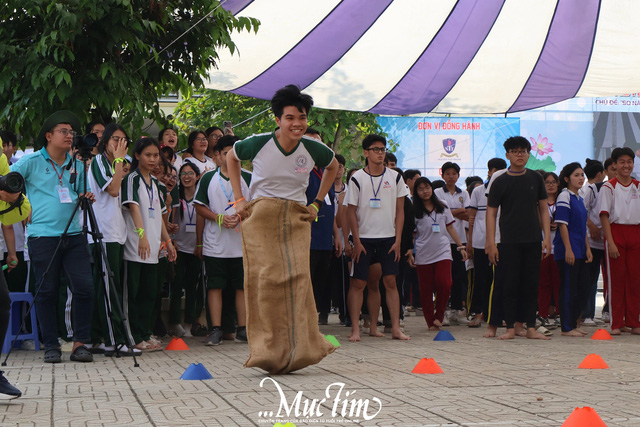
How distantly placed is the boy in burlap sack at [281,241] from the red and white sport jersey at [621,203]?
4.36m

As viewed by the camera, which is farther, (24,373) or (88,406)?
(24,373)

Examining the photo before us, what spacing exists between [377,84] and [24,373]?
6.93m

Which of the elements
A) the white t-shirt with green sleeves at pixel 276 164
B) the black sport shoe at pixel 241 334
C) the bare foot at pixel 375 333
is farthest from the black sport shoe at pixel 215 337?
the white t-shirt with green sleeves at pixel 276 164

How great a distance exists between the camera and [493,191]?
8805 mm

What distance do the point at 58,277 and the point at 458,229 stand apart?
20.7 feet

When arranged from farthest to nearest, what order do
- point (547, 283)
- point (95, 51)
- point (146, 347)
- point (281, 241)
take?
point (547, 283) < point (95, 51) < point (146, 347) < point (281, 241)

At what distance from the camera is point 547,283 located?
34.8 feet

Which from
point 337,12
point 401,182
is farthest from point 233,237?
point 337,12

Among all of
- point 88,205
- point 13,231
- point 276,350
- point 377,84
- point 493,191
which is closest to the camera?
point 276,350

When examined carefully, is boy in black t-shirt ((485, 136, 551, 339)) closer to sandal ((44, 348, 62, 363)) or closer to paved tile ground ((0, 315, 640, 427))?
paved tile ground ((0, 315, 640, 427))

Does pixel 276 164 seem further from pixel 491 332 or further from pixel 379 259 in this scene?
pixel 491 332

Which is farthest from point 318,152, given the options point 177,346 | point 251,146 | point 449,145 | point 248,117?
point 449,145

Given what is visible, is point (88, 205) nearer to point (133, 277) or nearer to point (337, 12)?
point (133, 277)

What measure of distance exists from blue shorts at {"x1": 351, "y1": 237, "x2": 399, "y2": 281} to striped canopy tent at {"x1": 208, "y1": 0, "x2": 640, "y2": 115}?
2.99 meters
